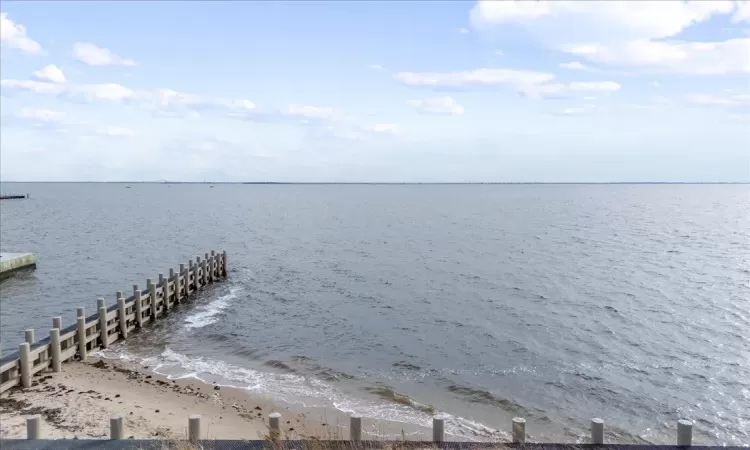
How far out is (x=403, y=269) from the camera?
134 ft

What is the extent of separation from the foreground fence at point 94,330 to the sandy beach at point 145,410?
0.47 meters

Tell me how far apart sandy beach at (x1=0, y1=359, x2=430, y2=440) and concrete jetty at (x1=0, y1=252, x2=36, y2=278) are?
75.7ft

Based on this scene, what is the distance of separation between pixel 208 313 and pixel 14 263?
1891 cm

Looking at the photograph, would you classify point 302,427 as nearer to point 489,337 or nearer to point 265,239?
point 489,337

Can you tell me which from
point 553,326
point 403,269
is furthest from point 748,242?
point 553,326

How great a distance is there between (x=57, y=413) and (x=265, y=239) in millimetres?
48416

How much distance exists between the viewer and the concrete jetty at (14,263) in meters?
35.2

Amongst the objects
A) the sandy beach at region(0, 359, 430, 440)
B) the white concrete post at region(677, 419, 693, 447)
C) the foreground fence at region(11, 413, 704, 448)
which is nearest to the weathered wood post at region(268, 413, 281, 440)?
the foreground fence at region(11, 413, 704, 448)

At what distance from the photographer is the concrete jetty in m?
35.2

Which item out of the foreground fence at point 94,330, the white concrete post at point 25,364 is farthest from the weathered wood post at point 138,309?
the white concrete post at point 25,364

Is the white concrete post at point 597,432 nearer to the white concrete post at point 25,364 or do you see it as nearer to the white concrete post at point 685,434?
the white concrete post at point 685,434

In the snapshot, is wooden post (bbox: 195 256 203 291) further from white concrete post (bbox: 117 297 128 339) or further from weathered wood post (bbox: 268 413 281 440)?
weathered wood post (bbox: 268 413 281 440)

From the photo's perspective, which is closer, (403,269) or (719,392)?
(719,392)

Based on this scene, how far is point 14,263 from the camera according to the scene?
36469 millimetres
